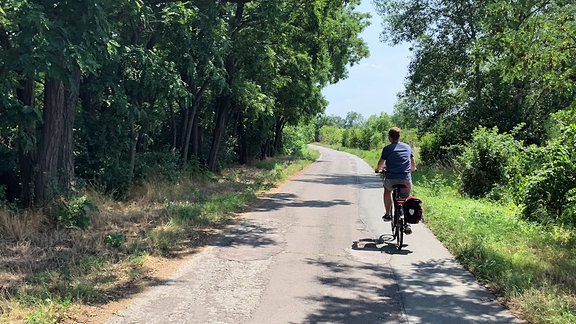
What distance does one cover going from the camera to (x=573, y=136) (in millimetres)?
9031

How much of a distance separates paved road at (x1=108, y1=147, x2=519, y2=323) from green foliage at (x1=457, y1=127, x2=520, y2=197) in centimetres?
611

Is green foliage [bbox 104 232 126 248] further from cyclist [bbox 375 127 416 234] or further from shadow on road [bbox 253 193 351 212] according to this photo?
shadow on road [bbox 253 193 351 212]

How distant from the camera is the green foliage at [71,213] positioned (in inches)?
319

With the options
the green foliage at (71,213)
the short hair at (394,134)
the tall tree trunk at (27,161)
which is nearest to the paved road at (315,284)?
the short hair at (394,134)

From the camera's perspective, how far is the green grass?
501cm

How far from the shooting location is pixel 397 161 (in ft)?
26.2

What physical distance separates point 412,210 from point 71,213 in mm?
6081

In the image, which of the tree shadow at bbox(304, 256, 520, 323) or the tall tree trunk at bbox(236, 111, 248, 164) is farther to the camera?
the tall tree trunk at bbox(236, 111, 248, 164)

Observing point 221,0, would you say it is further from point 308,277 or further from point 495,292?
point 495,292

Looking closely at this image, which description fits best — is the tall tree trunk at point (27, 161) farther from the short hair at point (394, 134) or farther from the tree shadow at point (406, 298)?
the short hair at point (394, 134)

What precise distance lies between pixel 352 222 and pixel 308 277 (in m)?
4.67

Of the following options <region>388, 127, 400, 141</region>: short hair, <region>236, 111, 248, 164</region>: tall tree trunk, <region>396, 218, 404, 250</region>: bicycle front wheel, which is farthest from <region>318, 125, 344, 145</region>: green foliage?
<region>396, 218, 404, 250</region>: bicycle front wheel

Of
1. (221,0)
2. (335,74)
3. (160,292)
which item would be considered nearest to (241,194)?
(221,0)

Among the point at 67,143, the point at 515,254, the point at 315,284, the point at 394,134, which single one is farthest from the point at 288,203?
the point at 315,284
